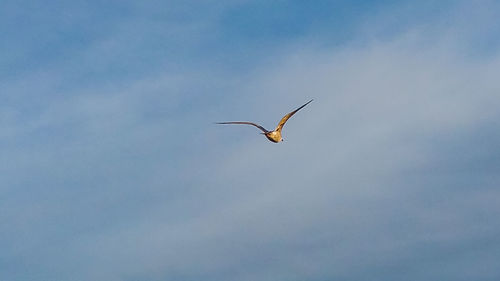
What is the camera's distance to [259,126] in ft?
474

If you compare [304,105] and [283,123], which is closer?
[304,105]

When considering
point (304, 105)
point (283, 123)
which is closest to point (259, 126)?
point (283, 123)

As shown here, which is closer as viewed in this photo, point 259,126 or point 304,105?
point 304,105

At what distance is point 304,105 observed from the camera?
129 meters

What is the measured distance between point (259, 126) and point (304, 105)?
60.0ft

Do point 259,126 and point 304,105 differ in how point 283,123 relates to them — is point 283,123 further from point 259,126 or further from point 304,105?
point 304,105

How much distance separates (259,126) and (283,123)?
5.76 m

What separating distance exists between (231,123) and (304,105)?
1638 centimetres

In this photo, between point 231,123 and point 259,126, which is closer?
point 231,123

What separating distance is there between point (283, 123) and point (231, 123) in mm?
16150

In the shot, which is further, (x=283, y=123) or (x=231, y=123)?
(x=283, y=123)

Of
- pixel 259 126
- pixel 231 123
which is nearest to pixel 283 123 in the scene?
pixel 259 126

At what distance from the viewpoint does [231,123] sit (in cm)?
13475
